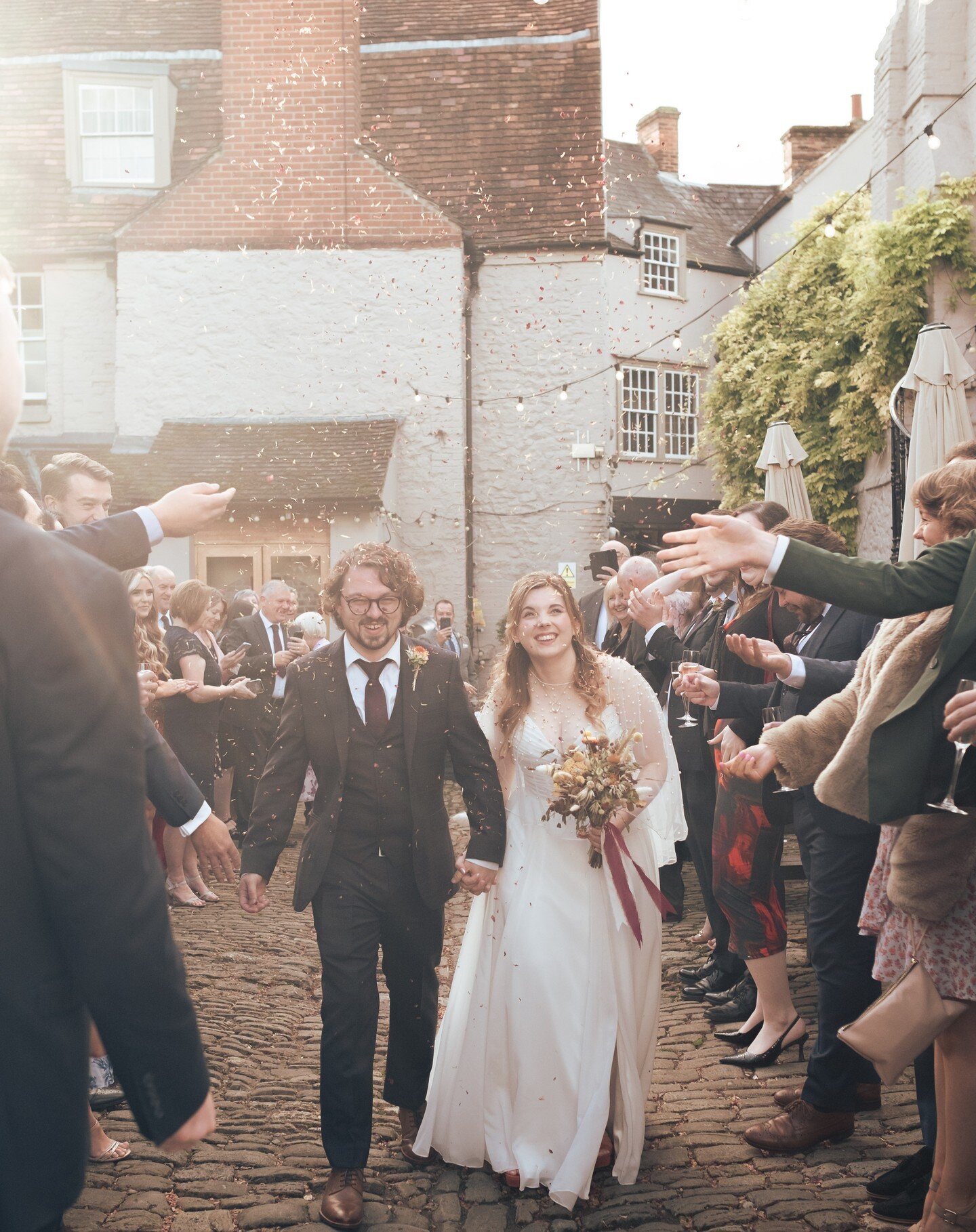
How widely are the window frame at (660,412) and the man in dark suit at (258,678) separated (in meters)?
15.9

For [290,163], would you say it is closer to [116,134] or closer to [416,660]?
[116,134]

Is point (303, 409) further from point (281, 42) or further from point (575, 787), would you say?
point (575, 787)

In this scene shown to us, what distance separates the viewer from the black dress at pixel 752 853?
5.09m

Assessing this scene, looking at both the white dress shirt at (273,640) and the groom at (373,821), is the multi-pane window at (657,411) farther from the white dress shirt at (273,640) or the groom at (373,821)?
the groom at (373,821)

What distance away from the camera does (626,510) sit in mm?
25719

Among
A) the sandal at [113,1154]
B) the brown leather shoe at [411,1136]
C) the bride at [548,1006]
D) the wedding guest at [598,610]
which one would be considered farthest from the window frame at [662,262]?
the sandal at [113,1154]

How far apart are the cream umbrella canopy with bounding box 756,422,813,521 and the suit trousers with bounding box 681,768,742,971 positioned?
381 centimetres

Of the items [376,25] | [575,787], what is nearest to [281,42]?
[376,25]

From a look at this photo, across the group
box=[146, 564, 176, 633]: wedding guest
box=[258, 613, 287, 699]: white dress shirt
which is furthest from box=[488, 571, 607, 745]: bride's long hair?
box=[258, 613, 287, 699]: white dress shirt

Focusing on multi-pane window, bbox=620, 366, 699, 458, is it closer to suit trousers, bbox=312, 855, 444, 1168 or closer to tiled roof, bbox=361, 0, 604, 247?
tiled roof, bbox=361, 0, 604, 247

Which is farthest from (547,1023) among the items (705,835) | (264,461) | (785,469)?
A: (264,461)

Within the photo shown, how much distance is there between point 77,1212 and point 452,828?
7042mm

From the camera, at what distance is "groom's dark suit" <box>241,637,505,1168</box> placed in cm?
401

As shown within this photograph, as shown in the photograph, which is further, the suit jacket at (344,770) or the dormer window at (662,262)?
the dormer window at (662,262)
